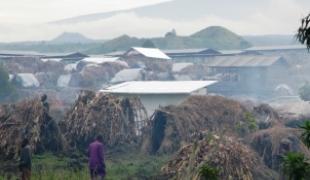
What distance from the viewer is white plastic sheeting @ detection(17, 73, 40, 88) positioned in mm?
48206

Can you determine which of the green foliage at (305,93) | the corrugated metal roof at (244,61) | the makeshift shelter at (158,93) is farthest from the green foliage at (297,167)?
the corrugated metal roof at (244,61)

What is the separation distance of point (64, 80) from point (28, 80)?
4.71 metres

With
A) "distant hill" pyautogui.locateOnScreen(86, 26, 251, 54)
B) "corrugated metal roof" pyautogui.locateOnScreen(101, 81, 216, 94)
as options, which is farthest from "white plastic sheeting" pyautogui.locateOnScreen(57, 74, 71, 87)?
"distant hill" pyautogui.locateOnScreen(86, 26, 251, 54)

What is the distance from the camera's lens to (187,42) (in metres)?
90.6

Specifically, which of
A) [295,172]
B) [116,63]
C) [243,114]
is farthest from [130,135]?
[116,63]

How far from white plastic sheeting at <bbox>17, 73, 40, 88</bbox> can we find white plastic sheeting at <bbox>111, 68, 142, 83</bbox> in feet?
20.3

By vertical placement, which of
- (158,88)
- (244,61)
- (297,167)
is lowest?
(297,167)

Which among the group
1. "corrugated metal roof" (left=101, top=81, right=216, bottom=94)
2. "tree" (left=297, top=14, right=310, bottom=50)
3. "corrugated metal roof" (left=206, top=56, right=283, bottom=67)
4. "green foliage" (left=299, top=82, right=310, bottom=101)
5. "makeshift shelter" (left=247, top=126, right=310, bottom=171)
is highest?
"corrugated metal roof" (left=206, top=56, right=283, bottom=67)

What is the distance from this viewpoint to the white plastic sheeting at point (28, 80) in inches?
1898

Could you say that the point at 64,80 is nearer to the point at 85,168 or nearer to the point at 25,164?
the point at 85,168

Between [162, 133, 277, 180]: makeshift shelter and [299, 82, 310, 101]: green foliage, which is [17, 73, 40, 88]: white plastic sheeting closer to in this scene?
[299, 82, 310, 101]: green foliage

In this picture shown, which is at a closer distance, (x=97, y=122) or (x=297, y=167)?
(x=297, y=167)

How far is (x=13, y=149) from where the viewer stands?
19.0m

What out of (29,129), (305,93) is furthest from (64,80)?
(29,129)
